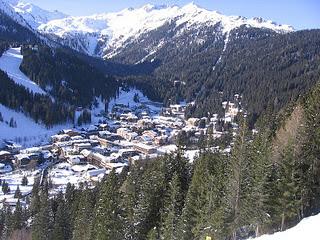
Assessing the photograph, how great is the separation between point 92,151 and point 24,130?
39.5m

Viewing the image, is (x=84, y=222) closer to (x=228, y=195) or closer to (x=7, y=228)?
(x=228, y=195)

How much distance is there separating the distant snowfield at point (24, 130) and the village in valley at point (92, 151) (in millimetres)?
4651

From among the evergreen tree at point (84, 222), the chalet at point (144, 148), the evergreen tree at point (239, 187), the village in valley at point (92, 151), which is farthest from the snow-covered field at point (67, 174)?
the evergreen tree at point (239, 187)

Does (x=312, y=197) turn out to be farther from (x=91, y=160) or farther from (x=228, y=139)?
(x=91, y=160)

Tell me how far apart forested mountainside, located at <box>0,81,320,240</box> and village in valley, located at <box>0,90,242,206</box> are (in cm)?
4171

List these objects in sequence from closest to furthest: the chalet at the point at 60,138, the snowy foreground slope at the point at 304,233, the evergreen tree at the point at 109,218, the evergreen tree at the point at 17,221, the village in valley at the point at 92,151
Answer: the snowy foreground slope at the point at 304,233 < the evergreen tree at the point at 109,218 < the evergreen tree at the point at 17,221 < the village in valley at the point at 92,151 < the chalet at the point at 60,138

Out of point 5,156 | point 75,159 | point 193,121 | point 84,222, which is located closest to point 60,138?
point 5,156

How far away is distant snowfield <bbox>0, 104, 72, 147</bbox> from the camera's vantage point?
523 feet

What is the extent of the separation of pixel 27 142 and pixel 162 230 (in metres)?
121

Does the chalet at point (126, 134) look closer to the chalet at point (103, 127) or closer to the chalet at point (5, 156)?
the chalet at point (103, 127)

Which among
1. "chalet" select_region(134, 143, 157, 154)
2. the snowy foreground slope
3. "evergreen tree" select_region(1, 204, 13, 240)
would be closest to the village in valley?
"chalet" select_region(134, 143, 157, 154)

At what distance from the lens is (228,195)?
3912 centimetres

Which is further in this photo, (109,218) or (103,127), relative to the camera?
(103,127)

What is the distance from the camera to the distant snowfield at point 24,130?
160 meters
